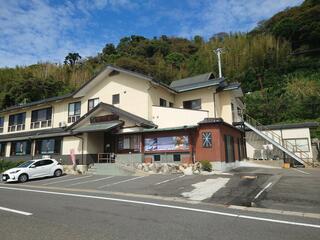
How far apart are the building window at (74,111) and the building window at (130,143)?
6759 millimetres

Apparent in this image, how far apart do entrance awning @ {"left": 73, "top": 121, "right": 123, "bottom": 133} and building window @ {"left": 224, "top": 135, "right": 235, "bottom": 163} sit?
821 cm

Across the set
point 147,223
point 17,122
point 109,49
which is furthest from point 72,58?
point 147,223

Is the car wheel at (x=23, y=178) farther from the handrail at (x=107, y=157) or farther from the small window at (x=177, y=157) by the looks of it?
the small window at (x=177, y=157)

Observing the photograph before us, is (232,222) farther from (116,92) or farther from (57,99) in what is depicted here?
(57,99)

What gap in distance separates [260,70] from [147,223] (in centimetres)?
3981

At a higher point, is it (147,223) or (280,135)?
(280,135)

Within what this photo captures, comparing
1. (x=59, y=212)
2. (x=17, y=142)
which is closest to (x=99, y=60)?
(x=17, y=142)

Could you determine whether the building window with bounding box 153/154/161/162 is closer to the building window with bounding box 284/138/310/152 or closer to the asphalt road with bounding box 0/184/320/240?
the asphalt road with bounding box 0/184/320/240

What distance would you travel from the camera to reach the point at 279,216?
281 inches

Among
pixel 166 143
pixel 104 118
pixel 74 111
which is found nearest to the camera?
pixel 166 143

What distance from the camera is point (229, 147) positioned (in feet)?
65.0

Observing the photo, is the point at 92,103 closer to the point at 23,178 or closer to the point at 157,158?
the point at 23,178

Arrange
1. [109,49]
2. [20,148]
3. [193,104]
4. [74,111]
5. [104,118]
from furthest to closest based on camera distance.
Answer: [109,49]
[20,148]
[74,111]
[193,104]
[104,118]

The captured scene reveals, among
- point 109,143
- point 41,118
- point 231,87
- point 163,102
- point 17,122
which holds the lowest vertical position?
point 109,143
